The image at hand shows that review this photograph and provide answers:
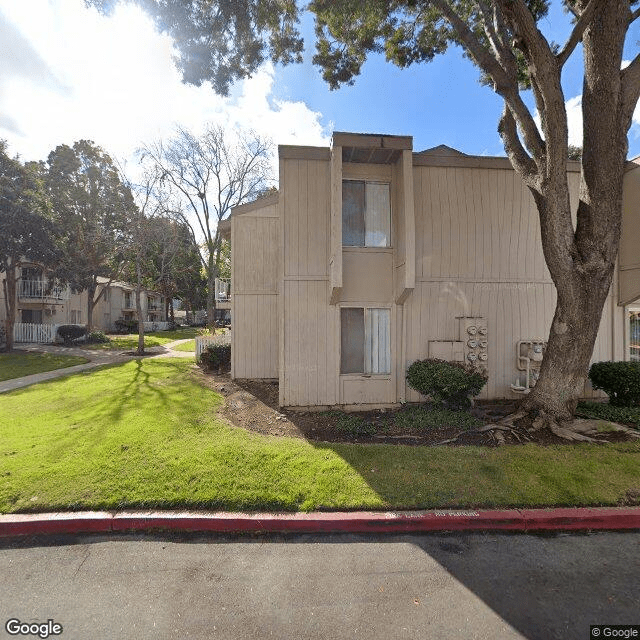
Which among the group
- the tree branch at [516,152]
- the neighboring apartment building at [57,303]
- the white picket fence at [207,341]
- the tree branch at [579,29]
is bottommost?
the white picket fence at [207,341]

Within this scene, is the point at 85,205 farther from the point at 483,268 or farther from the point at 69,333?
the point at 483,268

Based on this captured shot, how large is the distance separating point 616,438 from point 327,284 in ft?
19.3

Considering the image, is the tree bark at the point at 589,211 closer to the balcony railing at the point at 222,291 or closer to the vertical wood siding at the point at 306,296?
the vertical wood siding at the point at 306,296

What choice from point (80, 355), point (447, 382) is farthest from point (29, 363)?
point (447, 382)

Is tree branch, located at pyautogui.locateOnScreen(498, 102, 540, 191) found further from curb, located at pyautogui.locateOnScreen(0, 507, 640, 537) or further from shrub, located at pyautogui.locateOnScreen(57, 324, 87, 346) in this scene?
shrub, located at pyautogui.locateOnScreen(57, 324, 87, 346)

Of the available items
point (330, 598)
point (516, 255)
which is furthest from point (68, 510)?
point (516, 255)

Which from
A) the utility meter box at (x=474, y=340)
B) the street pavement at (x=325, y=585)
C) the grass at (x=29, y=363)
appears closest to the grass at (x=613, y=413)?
the utility meter box at (x=474, y=340)

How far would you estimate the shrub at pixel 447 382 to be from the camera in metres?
6.54

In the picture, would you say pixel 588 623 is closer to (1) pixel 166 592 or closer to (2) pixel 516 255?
(1) pixel 166 592

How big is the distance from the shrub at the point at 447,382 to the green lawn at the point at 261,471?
1536mm

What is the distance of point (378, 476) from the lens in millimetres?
4406

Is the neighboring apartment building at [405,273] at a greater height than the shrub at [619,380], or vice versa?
the neighboring apartment building at [405,273]

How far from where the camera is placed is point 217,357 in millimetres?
12352

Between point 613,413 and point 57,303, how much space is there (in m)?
33.5
